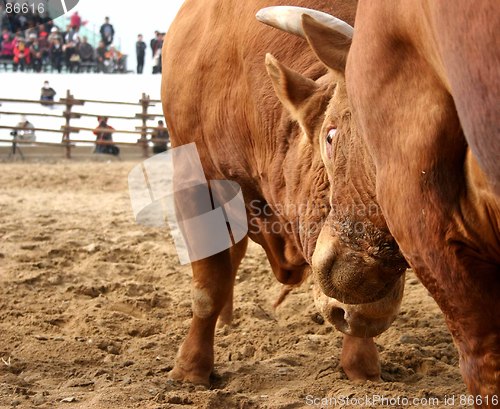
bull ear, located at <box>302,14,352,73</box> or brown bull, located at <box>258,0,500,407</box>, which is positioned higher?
bull ear, located at <box>302,14,352,73</box>

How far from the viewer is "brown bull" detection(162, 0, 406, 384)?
3.03 m

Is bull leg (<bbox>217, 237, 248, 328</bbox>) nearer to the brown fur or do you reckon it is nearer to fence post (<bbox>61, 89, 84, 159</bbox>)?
the brown fur

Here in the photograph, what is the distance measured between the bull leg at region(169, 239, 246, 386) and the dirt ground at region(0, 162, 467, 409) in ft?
0.38

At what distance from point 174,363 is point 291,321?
1070 mm

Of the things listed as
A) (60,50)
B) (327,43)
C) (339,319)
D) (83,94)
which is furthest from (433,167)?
(60,50)

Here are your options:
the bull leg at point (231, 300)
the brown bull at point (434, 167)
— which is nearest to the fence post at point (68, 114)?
the bull leg at point (231, 300)

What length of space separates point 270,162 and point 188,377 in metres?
1.24

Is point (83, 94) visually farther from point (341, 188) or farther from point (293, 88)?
point (341, 188)

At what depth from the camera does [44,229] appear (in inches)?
316

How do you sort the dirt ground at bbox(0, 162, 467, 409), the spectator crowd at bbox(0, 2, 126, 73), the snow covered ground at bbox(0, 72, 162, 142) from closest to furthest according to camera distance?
the dirt ground at bbox(0, 162, 467, 409), the snow covered ground at bbox(0, 72, 162, 142), the spectator crowd at bbox(0, 2, 126, 73)

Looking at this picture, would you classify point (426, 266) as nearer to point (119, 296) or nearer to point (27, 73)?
point (119, 296)

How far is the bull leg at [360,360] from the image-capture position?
173 inches

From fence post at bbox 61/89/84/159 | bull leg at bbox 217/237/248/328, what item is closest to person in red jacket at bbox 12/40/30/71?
fence post at bbox 61/89/84/159

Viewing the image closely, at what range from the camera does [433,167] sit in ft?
6.09
